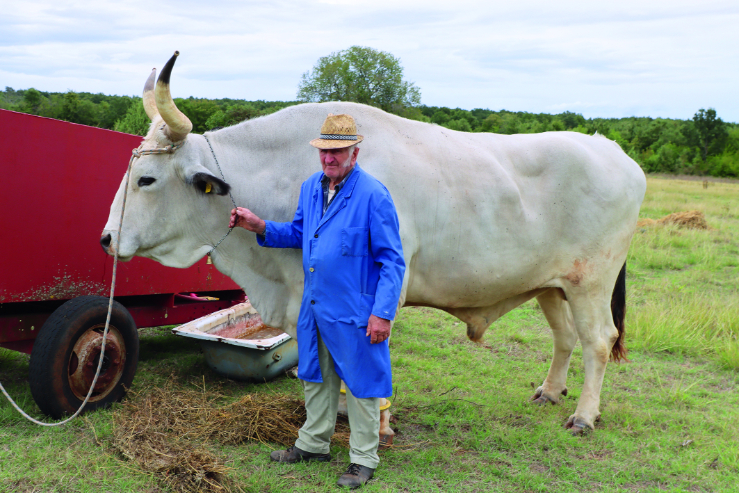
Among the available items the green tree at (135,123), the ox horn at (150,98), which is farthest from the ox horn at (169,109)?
the green tree at (135,123)

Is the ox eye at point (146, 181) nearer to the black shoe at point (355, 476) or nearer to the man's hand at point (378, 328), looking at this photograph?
the man's hand at point (378, 328)

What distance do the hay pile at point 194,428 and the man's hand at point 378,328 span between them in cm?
121

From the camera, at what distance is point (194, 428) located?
167 inches

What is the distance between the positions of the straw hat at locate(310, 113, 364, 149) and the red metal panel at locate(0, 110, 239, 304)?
2.25 metres

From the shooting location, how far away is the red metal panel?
4062 mm

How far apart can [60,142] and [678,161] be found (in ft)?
223

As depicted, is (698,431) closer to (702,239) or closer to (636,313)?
(636,313)

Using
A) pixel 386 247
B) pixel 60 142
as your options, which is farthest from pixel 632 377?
pixel 60 142

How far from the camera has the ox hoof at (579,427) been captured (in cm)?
459

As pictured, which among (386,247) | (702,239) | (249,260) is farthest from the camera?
(702,239)

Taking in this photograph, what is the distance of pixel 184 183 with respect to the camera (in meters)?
3.89

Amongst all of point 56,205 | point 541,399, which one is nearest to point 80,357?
point 56,205

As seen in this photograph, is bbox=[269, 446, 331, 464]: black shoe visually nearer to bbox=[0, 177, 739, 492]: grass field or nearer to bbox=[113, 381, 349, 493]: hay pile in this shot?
bbox=[0, 177, 739, 492]: grass field

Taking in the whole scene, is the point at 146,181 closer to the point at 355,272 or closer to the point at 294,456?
the point at 355,272
